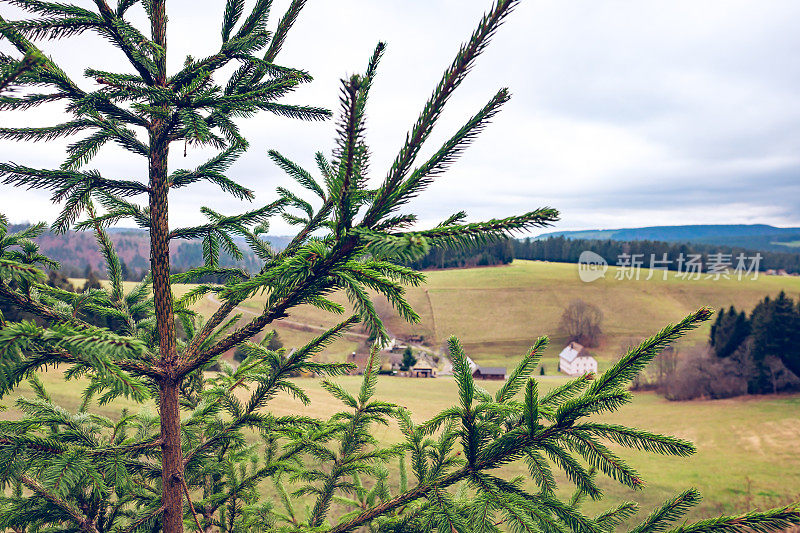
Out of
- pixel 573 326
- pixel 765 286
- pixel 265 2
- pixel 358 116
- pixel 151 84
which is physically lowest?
pixel 573 326

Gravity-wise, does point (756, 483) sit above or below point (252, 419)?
below

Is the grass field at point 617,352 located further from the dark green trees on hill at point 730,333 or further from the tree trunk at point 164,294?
the dark green trees on hill at point 730,333

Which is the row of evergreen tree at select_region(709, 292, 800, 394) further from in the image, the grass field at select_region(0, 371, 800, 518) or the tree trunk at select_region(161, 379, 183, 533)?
the tree trunk at select_region(161, 379, 183, 533)

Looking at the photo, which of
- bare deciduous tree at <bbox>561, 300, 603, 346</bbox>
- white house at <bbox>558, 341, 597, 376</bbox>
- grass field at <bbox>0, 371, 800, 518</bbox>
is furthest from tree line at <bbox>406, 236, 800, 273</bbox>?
grass field at <bbox>0, 371, 800, 518</bbox>

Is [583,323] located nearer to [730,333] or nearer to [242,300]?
[730,333]

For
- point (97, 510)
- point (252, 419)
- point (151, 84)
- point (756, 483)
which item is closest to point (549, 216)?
point (151, 84)

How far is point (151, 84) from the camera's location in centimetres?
236

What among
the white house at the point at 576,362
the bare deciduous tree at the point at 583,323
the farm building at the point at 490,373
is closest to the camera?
the farm building at the point at 490,373

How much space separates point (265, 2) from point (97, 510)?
4.44 m

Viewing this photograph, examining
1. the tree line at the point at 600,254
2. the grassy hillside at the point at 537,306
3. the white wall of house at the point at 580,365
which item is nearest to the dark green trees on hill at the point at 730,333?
the white wall of house at the point at 580,365

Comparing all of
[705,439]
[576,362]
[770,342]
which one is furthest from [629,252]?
[705,439]

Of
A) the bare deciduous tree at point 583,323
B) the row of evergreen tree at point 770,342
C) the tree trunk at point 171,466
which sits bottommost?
the bare deciduous tree at point 583,323

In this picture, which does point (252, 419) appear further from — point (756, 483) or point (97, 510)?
point (756, 483)

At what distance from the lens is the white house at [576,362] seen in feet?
153
